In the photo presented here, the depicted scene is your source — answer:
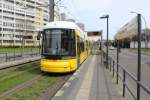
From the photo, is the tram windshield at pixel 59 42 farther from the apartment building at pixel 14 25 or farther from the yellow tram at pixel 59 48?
the apartment building at pixel 14 25

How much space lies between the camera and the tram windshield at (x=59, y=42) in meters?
18.2

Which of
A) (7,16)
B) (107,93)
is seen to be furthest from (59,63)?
(7,16)

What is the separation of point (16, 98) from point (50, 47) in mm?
8218

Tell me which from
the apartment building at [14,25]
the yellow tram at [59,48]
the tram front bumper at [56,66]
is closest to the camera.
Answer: the tram front bumper at [56,66]

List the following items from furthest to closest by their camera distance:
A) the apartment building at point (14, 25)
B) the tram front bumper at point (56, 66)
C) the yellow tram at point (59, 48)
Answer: the apartment building at point (14, 25)
the yellow tram at point (59, 48)
the tram front bumper at point (56, 66)

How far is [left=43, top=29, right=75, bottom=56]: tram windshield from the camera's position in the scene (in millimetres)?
18250

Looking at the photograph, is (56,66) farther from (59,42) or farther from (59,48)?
(59,42)

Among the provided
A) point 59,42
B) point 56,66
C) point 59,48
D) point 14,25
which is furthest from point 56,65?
point 14,25

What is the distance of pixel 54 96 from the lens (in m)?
10.8

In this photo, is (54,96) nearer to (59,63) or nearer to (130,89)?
(130,89)

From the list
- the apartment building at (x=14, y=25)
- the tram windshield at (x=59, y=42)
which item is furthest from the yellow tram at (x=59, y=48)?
the apartment building at (x=14, y=25)

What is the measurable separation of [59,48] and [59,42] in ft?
1.15

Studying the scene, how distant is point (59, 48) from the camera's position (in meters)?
18.3

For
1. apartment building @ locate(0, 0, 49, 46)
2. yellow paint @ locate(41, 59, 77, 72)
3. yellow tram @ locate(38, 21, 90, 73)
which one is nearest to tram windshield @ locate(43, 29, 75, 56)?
yellow tram @ locate(38, 21, 90, 73)
